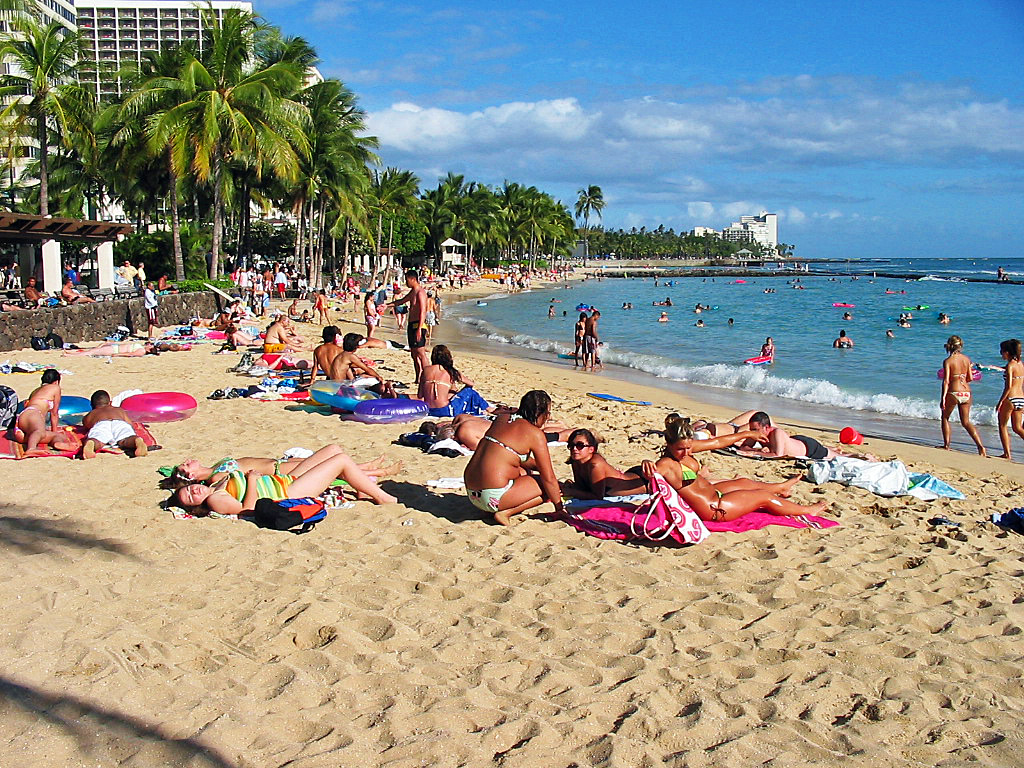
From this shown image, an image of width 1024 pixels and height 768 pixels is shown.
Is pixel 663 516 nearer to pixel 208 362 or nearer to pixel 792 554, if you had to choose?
pixel 792 554

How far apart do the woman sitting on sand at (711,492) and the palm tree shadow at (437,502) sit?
127 cm

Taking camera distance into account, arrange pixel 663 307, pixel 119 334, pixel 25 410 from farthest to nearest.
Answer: pixel 663 307, pixel 119 334, pixel 25 410

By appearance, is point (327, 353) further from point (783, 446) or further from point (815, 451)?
point (815, 451)

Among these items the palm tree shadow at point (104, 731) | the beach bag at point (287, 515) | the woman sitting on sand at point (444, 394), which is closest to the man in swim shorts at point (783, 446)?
the woman sitting on sand at point (444, 394)

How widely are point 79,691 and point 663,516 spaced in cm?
328

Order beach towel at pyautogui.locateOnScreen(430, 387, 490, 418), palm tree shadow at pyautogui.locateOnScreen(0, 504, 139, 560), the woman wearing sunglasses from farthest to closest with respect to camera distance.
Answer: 1. beach towel at pyautogui.locateOnScreen(430, 387, 490, 418)
2. the woman wearing sunglasses
3. palm tree shadow at pyautogui.locateOnScreen(0, 504, 139, 560)

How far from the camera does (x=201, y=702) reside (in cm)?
326

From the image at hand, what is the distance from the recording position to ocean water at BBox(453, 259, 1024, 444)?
1468 cm

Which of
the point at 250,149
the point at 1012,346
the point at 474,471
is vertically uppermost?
the point at 250,149

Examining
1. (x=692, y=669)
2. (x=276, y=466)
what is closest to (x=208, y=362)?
(x=276, y=466)

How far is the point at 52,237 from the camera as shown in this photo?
788 inches

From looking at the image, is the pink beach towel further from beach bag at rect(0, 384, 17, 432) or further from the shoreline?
beach bag at rect(0, 384, 17, 432)

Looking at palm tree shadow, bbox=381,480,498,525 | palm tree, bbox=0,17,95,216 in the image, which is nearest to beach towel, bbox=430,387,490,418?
palm tree shadow, bbox=381,480,498,525

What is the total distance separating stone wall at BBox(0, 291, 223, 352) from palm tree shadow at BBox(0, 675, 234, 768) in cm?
1360
